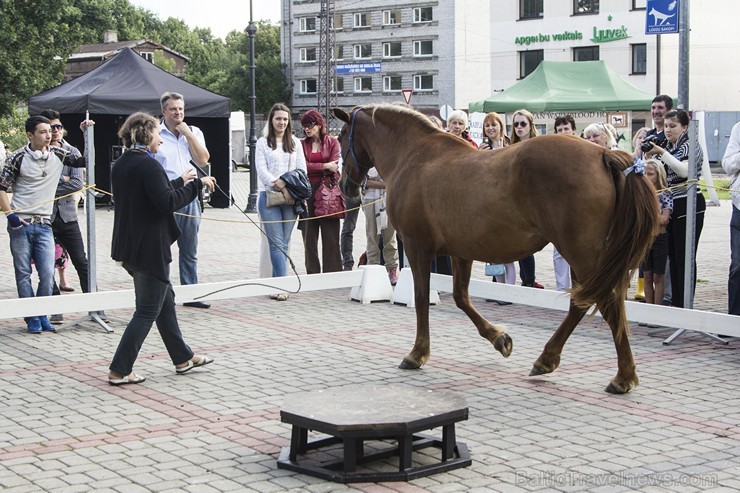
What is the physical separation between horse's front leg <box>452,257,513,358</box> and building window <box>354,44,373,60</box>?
77132 millimetres

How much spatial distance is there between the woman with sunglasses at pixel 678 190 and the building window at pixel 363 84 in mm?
74894

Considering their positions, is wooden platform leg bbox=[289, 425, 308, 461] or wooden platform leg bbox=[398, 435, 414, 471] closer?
wooden platform leg bbox=[398, 435, 414, 471]

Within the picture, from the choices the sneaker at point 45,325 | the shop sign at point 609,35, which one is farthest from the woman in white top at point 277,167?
the shop sign at point 609,35

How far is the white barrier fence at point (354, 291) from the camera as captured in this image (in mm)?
8461

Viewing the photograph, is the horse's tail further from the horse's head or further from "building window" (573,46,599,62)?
"building window" (573,46,599,62)

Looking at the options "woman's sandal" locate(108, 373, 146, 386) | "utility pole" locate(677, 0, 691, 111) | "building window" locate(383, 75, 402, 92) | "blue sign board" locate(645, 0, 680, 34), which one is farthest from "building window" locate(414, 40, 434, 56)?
"woman's sandal" locate(108, 373, 146, 386)

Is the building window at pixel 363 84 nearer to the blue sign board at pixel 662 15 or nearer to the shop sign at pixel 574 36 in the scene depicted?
the shop sign at pixel 574 36

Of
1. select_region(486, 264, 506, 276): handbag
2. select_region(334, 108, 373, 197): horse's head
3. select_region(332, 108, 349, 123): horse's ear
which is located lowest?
select_region(486, 264, 506, 276): handbag

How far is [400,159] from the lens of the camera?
8.22m

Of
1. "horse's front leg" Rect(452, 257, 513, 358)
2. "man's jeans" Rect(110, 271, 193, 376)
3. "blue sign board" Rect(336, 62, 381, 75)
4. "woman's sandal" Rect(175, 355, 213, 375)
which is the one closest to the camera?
"man's jeans" Rect(110, 271, 193, 376)

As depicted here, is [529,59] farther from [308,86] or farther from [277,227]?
[277,227]

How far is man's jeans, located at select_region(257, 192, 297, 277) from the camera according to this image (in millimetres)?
11391

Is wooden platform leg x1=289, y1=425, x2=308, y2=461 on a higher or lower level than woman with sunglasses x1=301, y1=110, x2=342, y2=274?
lower

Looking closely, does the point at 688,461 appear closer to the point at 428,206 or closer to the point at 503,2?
the point at 428,206
